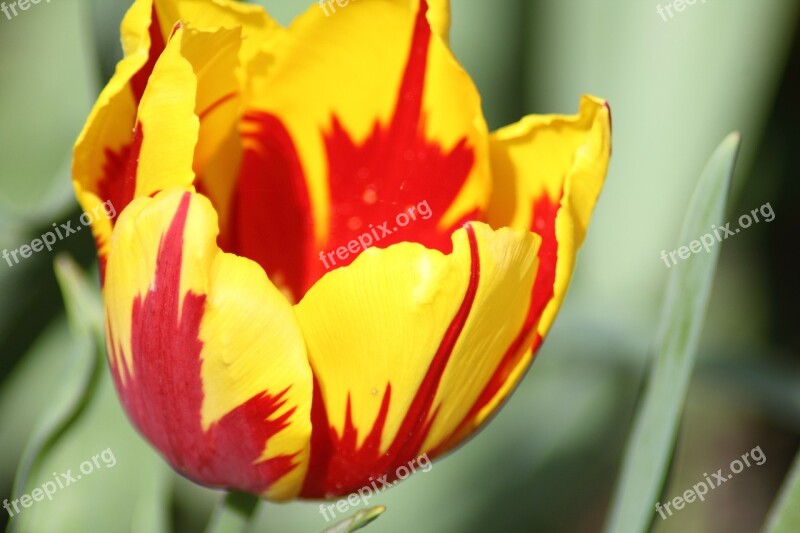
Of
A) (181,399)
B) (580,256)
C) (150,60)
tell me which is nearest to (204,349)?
(181,399)

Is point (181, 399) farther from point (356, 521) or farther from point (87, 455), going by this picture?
point (87, 455)

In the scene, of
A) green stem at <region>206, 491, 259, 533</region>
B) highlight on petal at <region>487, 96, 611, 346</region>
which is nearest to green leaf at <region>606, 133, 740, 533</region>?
highlight on petal at <region>487, 96, 611, 346</region>

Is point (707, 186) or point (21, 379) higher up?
point (707, 186)

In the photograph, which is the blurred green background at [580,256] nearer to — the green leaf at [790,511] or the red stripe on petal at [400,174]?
the red stripe on petal at [400,174]

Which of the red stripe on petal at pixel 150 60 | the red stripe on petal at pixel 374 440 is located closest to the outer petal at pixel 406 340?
the red stripe on petal at pixel 374 440

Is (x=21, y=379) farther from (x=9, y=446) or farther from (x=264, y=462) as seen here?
(x=264, y=462)

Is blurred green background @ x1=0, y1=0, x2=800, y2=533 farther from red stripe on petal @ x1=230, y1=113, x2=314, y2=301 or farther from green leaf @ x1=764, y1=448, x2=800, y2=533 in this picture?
green leaf @ x1=764, y1=448, x2=800, y2=533

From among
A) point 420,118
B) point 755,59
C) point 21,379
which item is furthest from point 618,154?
point 21,379
